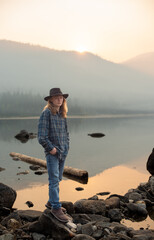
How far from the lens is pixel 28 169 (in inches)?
890

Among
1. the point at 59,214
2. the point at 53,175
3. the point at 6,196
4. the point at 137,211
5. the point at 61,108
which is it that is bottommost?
the point at 137,211

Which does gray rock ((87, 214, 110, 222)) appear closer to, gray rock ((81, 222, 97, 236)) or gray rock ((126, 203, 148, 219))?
gray rock ((81, 222, 97, 236))

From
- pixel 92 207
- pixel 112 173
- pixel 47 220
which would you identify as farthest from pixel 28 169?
pixel 47 220

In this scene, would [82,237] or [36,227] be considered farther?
[36,227]

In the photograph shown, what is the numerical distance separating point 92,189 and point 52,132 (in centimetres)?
Result: 858

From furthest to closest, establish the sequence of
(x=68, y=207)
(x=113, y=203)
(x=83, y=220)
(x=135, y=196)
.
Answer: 1. (x=135, y=196)
2. (x=113, y=203)
3. (x=68, y=207)
4. (x=83, y=220)

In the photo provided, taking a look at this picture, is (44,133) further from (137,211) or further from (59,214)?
(137,211)

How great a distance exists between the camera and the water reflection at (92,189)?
13275 millimetres

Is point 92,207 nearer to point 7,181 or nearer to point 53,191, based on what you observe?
point 53,191

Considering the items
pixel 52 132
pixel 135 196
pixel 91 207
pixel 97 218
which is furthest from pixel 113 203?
pixel 52 132

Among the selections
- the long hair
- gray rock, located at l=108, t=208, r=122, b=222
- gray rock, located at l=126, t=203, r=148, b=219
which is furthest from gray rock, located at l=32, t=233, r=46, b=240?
gray rock, located at l=126, t=203, r=148, b=219

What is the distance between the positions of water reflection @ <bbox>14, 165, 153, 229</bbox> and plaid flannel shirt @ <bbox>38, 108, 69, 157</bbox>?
451 centimetres

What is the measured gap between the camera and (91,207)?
11555 millimetres

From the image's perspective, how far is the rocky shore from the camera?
28.1 ft
